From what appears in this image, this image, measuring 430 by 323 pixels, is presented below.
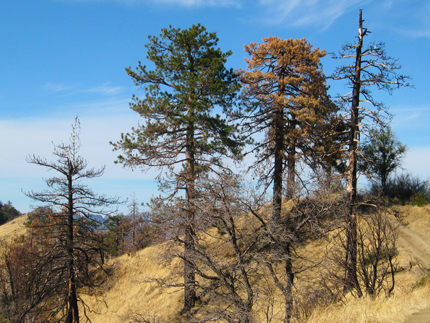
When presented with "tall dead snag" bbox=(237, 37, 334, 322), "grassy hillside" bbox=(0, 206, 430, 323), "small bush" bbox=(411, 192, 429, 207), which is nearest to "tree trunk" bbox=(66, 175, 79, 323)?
"grassy hillside" bbox=(0, 206, 430, 323)

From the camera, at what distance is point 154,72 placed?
17.1 meters

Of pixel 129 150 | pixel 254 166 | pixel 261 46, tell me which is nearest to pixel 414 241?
pixel 254 166

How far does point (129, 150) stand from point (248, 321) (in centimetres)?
1088

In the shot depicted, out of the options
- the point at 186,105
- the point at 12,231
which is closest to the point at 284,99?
the point at 186,105

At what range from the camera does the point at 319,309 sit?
379 inches

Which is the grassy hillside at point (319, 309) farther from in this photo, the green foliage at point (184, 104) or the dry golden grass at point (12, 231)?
the dry golden grass at point (12, 231)

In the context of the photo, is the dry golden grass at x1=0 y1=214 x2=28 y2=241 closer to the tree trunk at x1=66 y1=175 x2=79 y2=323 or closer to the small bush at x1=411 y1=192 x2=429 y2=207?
the tree trunk at x1=66 y1=175 x2=79 y2=323

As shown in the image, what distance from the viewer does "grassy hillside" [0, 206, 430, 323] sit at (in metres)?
8.16

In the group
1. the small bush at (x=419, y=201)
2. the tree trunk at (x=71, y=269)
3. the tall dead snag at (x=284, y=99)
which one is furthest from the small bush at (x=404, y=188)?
the tree trunk at (x=71, y=269)

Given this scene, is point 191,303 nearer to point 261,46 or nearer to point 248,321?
point 248,321

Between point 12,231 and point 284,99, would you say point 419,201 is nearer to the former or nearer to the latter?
point 284,99

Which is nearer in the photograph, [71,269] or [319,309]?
[319,309]

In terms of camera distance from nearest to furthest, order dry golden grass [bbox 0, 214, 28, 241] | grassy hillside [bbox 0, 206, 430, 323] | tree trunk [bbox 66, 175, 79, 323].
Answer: grassy hillside [bbox 0, 206, 430, 323], tree trunk [bbox 66, 175, 79, 323], dry golden grass [bbox 0, 214, 28, 241]

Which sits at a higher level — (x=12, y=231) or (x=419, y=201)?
(x=419, y=201)
